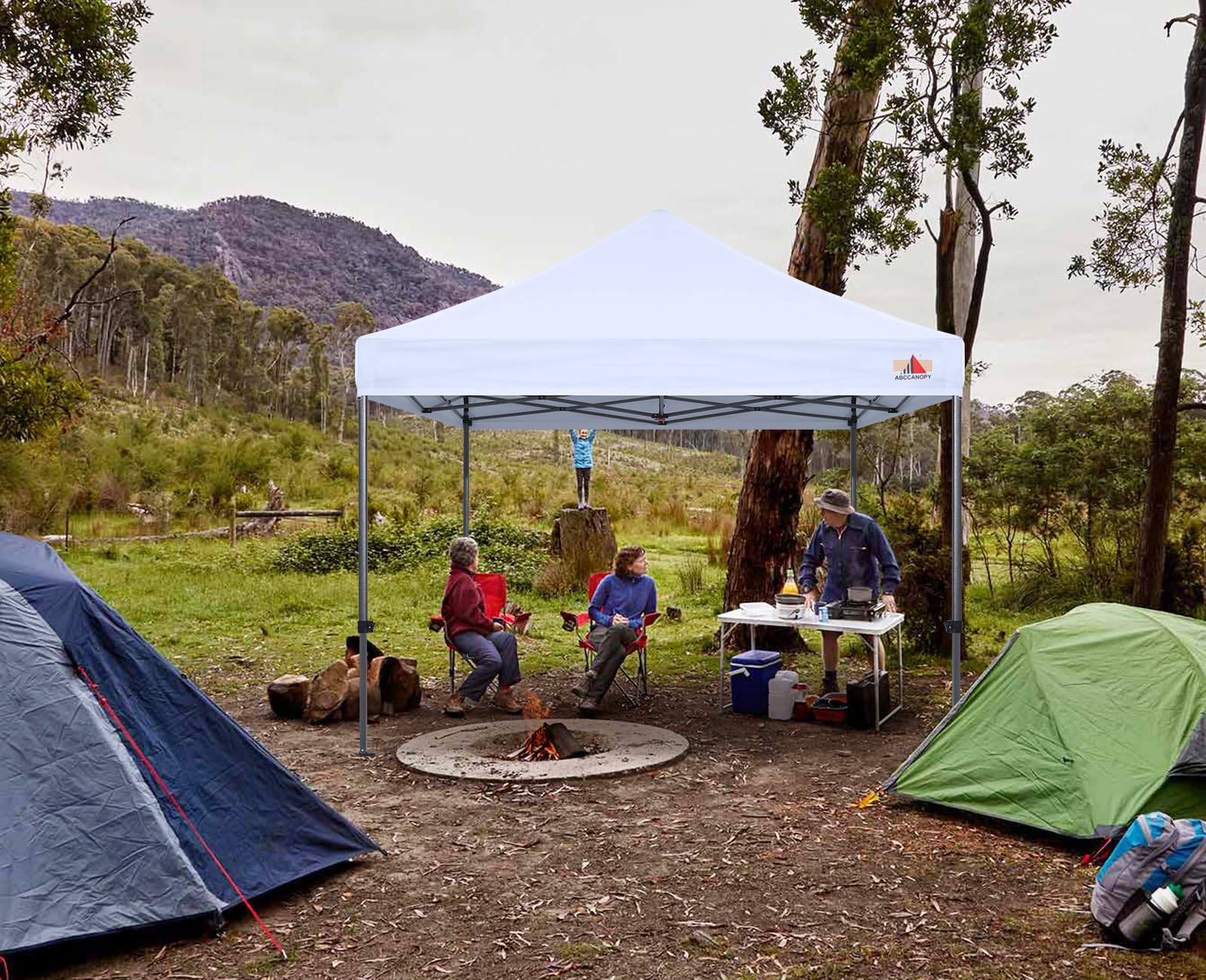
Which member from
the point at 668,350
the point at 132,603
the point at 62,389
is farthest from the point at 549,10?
the point at 668,350

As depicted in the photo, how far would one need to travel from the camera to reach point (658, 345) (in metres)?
5.41

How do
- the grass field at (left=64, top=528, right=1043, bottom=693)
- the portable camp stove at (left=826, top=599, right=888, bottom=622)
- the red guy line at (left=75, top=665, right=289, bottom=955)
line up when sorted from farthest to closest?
the grass field at (left=64, top=528, right=1043, bottom=693), the portable camp stove at (left=826, top=599, right=888, bottom=622), the red guy line at (left=75, top=665, right=289, bottom=955)

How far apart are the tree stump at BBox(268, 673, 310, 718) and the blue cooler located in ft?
8.56

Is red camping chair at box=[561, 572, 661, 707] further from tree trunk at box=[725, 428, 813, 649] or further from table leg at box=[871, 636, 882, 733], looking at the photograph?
tree trunk at box=[725, 428, 813, 649]

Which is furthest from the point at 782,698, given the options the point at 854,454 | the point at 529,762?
the point at 854,454

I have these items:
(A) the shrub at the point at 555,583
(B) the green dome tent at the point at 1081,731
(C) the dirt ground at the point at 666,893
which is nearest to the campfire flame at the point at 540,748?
(C) the dirt ground at the point at 666,893

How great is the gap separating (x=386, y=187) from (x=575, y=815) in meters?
115

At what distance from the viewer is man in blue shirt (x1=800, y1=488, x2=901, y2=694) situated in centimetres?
644

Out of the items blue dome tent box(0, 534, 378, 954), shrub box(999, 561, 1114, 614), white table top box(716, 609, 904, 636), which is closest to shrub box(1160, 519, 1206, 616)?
shrub box(999, 561, 1114, 614)

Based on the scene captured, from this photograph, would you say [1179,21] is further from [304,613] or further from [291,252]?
[291,252]

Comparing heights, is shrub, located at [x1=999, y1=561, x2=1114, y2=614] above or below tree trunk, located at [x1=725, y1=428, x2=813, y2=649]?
below

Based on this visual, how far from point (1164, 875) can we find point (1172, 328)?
16.8 ft

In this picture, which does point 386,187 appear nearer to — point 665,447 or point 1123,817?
point 665,447

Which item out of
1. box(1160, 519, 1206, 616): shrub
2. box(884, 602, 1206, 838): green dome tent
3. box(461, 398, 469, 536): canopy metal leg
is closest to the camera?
box(884, 602, 1206, 838): green dome tent
